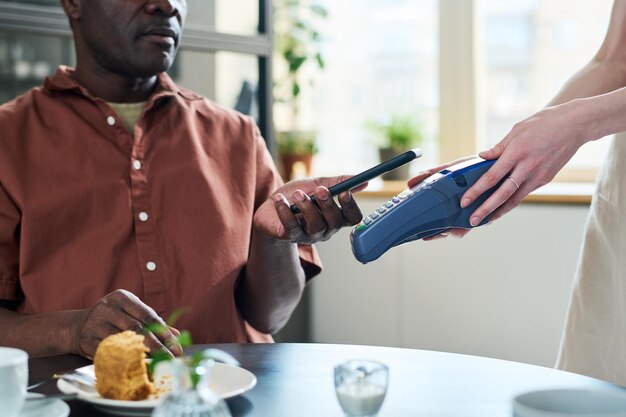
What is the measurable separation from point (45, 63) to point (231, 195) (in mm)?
1053

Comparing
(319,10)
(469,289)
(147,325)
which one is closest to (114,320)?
(147,325)

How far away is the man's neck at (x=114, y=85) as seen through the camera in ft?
5.84

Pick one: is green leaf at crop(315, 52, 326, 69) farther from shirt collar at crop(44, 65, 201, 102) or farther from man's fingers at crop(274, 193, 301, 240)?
man's fingers at crop(274, 193, 301, 240)

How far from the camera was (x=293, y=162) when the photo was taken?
3.59 metres

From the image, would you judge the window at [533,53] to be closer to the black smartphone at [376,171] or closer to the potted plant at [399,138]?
the potted plant at [399,138]

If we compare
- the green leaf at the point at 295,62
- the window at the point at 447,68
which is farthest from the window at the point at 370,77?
the green leaf at the point at 295,62

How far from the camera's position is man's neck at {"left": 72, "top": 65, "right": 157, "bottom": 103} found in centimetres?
178

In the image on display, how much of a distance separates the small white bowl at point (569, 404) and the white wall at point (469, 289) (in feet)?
5.92

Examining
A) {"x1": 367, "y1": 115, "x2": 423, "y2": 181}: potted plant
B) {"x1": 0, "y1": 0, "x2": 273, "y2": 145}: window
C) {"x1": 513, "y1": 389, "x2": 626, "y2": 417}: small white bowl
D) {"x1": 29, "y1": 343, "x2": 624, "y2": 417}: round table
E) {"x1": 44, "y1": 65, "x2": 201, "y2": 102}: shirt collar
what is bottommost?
{"x1": 513, "y1": 389, "x2": 626, "y2": 417}: small white bowl

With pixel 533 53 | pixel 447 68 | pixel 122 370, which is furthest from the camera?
pixel 447 68

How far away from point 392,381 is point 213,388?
0.74 ft

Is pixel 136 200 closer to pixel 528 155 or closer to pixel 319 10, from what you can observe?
pixel 528 155

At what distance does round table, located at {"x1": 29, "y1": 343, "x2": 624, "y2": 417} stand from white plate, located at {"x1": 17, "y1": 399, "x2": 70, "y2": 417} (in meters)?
0.04

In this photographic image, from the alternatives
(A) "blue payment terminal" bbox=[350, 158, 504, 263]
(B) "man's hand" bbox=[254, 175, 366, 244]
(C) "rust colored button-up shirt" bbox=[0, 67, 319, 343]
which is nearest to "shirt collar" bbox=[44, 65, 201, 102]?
(C) "rust colored button-up shirt" bbox=[0, 67, 319, 343]
